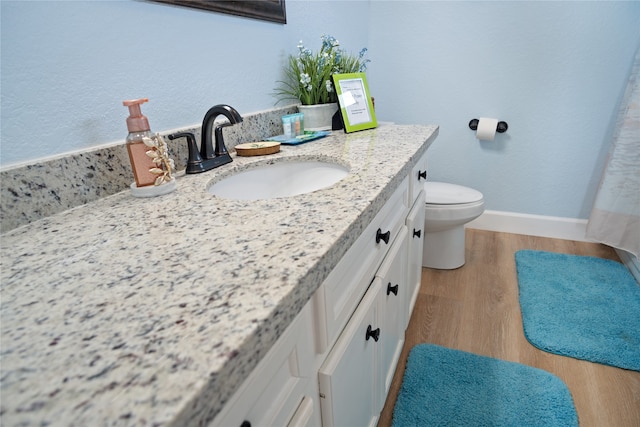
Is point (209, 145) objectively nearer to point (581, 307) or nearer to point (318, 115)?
point (318, 115)

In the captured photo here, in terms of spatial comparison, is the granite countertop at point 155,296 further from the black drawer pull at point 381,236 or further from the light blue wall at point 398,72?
the light blue wall at point 398,72

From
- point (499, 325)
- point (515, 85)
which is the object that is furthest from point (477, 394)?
point (515, 85)

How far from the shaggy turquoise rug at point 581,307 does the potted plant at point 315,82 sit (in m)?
1.19

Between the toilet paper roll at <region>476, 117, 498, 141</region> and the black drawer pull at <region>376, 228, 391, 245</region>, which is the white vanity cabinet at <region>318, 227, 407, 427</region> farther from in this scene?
the toilet paper roll at <region>476, 117, 498, 141</region>

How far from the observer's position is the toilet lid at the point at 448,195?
1736 mm

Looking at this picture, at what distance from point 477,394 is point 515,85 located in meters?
1.65

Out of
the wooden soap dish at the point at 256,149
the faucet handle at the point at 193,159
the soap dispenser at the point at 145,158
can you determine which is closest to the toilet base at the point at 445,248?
the wooden soap dish at the point at 256,149

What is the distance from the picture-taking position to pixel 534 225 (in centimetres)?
220

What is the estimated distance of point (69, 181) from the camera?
0.69 metres

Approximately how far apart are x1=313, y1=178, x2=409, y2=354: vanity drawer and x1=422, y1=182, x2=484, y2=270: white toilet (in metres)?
0.86

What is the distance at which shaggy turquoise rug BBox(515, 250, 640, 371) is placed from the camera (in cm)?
132

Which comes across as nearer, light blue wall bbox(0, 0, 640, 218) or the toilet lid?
light blue wall bbox(0, 0, 640, 218)

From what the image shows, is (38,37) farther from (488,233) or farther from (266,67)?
(488,233)

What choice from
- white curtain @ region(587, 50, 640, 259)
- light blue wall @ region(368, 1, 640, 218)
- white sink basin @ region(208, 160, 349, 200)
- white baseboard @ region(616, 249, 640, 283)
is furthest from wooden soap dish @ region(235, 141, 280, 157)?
white baseboard @ region(616, 249, 640, 283)
